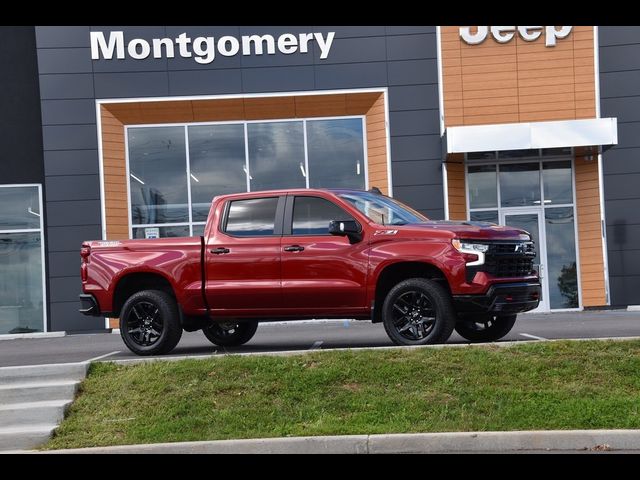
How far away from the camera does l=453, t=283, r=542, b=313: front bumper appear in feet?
33.5

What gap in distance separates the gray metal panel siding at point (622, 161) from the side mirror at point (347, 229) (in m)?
12.8

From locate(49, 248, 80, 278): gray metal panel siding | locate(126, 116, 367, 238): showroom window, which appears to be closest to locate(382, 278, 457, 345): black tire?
locate(126, 116, 367, 238): showroom window

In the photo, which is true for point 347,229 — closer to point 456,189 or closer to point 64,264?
point 456,189

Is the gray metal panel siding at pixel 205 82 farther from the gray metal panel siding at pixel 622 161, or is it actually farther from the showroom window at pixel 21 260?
the gray metal panel siding at pixel 622 161

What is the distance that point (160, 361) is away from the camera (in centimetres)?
1003

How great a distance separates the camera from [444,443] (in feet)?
25.7

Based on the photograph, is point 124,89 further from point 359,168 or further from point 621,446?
point 621,446

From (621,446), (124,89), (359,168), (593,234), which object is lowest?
(621,446)

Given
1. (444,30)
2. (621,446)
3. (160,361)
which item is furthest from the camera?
(444,30)

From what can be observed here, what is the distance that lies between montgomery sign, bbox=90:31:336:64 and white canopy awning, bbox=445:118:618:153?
149 inches

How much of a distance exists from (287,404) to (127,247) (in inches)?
150

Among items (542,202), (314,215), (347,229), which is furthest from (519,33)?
(347,229)

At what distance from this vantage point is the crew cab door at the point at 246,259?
1098 centimetres
